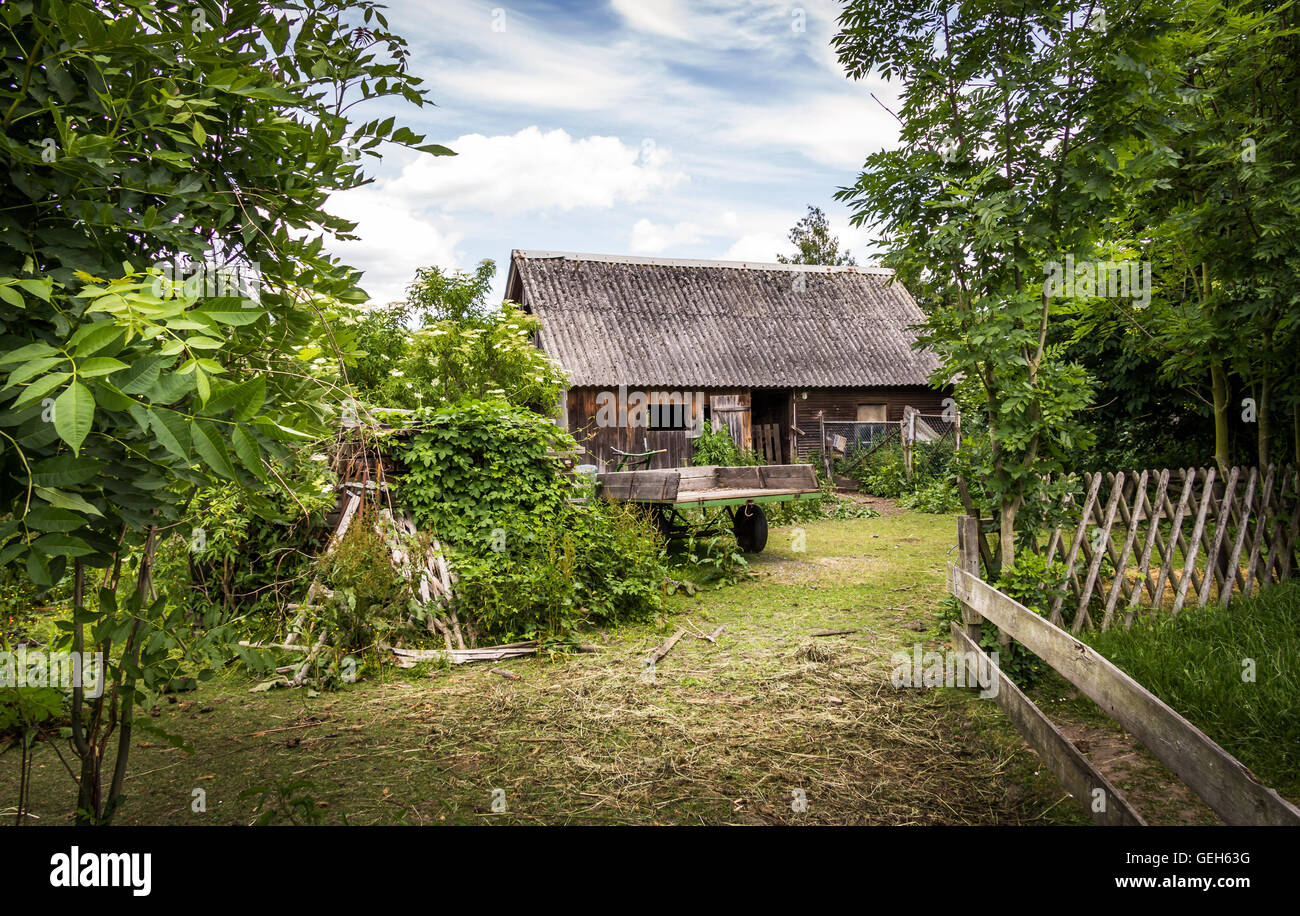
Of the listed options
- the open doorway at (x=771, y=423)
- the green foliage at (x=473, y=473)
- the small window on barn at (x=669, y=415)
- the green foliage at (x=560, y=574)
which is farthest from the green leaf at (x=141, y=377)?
the open doorway at (x=771, y=423)

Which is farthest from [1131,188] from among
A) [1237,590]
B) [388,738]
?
[388,738]

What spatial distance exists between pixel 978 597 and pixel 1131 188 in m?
2.92

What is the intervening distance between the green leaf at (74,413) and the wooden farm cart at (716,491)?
722 centimetres

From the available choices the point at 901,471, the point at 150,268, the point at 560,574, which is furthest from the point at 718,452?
the point at 150,268

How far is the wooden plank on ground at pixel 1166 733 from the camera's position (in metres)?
2.27

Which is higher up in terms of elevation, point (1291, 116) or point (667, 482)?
point (1291, 116)

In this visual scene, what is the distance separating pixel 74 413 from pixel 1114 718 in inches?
145

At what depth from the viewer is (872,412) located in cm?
2019

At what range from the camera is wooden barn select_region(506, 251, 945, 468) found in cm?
1744

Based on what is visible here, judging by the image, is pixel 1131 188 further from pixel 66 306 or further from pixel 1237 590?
pixel 66 306

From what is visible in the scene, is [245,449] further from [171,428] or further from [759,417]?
[759,417]

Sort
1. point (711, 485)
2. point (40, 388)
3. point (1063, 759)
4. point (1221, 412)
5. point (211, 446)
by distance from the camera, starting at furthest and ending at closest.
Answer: point (711, 485), point (1221, 412), point (1063, 759), point (211, 446), point (40, 388)

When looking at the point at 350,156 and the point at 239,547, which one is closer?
the point at 350,156
